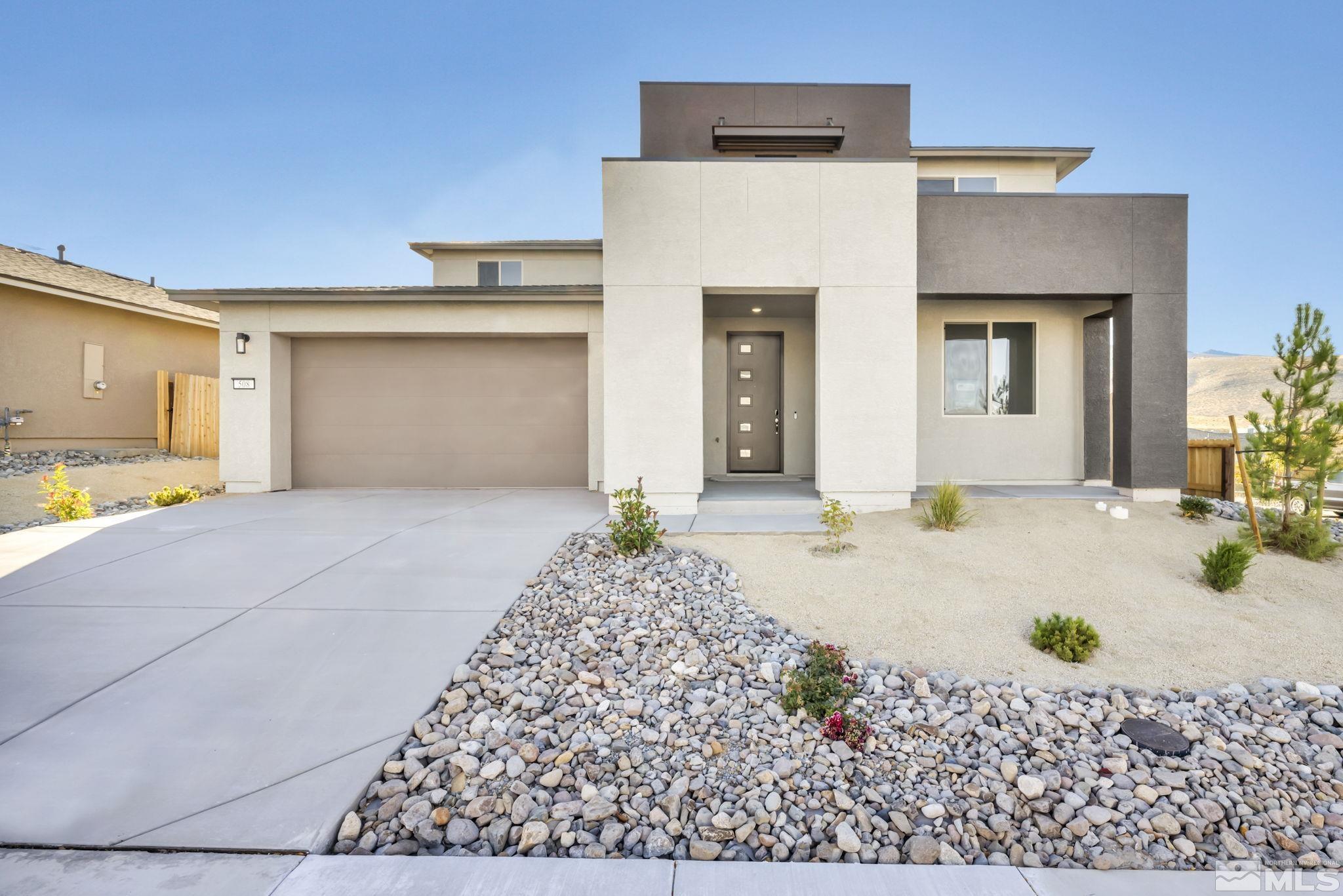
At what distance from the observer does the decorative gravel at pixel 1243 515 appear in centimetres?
596

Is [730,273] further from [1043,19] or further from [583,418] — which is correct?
[1043,19]

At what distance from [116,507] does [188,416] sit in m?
4.79

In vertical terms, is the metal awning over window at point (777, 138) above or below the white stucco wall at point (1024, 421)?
above

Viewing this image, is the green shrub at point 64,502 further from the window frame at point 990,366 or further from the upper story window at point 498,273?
the window frame at point 990,366

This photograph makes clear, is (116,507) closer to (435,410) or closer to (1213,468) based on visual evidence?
(435,410)

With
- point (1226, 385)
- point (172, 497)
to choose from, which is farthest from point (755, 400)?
point (1226, 385)

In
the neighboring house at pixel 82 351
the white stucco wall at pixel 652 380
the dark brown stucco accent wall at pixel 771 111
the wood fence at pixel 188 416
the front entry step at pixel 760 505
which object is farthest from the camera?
the wood fence at pixel 188 416

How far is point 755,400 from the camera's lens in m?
9.16

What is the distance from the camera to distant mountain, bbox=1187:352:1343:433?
4006 cm

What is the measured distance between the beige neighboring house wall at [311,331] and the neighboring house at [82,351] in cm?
540

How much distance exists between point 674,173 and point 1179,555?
6473 mm

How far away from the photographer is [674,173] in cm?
658

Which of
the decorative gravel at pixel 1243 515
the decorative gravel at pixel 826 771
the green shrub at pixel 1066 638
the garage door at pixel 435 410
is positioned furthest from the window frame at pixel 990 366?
the decorative gravel at pixel 826 771

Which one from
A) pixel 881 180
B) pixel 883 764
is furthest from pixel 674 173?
pixel 883 764
